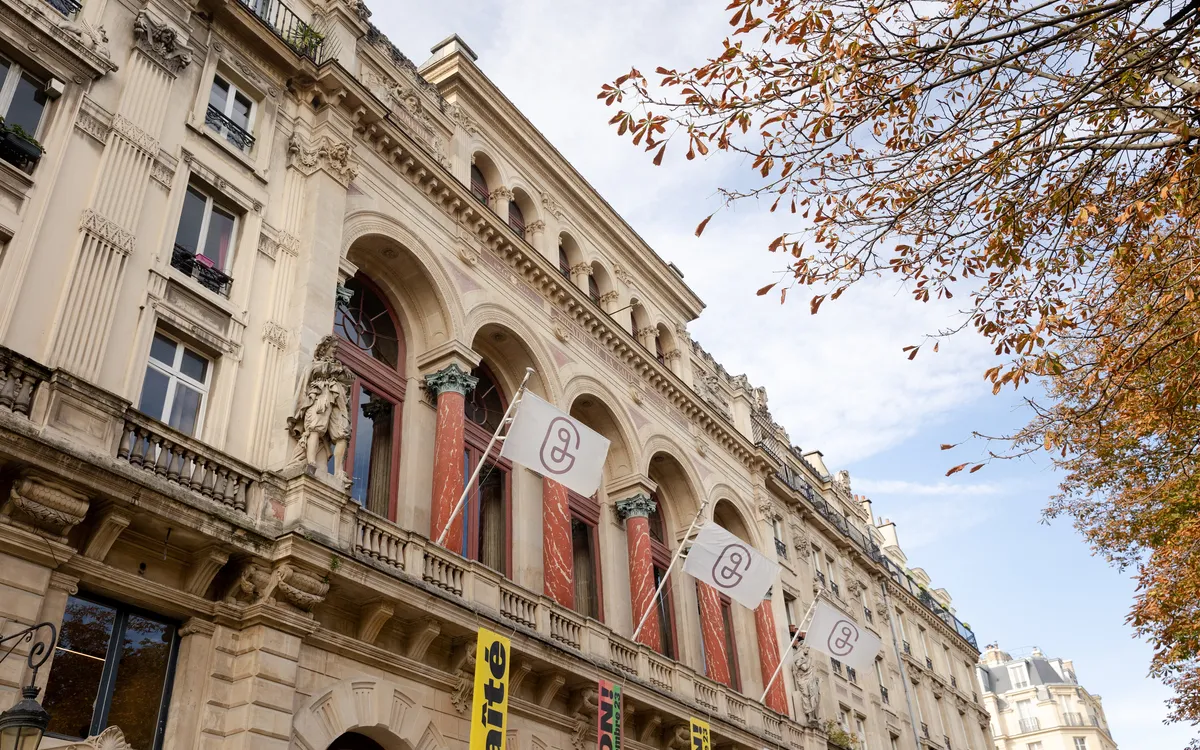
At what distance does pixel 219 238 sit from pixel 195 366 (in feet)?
8.42

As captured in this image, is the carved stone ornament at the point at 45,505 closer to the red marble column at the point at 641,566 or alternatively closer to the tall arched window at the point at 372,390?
the tall arched window at the point at 372,390

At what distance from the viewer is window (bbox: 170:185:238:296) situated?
1573 cm

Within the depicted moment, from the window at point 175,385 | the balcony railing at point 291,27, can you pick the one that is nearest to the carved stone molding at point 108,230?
the window at point 175,385

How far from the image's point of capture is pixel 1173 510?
1869 cm

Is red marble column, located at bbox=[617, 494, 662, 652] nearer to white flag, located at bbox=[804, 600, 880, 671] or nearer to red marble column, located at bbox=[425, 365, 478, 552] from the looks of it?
white flag, located at bbox=[804, 600, 880, 671]

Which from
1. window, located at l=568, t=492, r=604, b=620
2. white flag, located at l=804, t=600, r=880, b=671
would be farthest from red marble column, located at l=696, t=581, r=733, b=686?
window, located at l=568, t=492, r=604, b=620

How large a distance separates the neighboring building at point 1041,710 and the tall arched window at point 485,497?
251ft

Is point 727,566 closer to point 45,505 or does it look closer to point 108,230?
point 108,230

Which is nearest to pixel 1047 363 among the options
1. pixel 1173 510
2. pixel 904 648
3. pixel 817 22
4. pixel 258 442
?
pixel 817 22

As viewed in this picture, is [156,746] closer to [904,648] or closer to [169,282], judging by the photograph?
[169,282]

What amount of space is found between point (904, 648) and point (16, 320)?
4058cm

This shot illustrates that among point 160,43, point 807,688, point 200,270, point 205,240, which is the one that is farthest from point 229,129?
point 807,688

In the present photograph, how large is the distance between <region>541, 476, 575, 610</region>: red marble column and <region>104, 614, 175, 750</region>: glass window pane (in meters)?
9.13

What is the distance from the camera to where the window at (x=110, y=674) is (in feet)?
38.3
